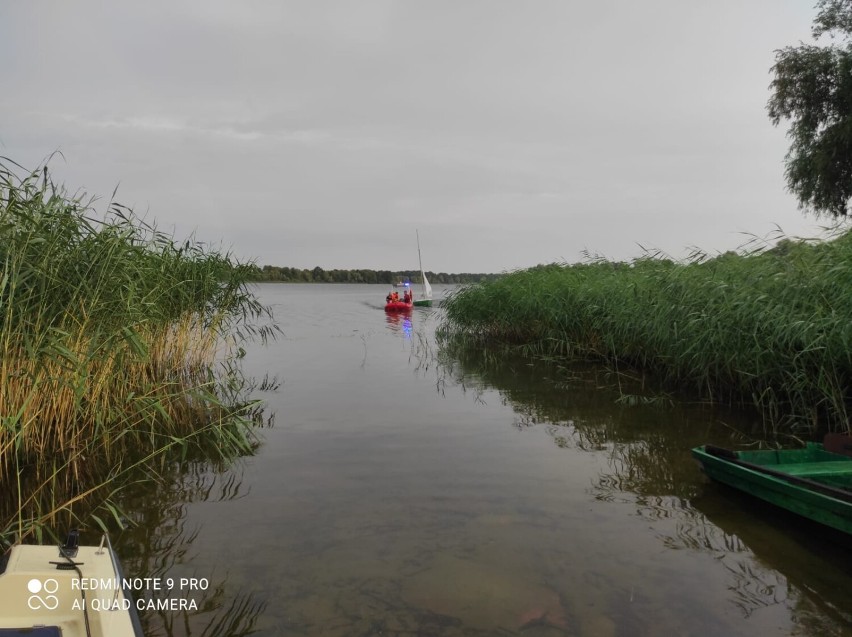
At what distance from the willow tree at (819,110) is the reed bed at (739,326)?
12.8 m

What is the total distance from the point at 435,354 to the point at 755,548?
11.9 meters

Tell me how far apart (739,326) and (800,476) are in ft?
12.2

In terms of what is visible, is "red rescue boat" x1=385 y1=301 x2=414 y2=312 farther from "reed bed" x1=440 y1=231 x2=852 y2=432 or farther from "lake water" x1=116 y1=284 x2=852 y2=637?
"lake water" x1=116 y1=284 x2=852 y2=637

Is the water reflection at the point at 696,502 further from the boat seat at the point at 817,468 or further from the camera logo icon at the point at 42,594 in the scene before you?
the camera logo icon at the point at 42,594

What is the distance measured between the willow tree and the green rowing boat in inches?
781

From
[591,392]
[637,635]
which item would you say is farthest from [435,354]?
[637,635]

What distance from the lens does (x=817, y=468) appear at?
5.05 meters

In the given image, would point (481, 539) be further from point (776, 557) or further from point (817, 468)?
point (817, 468)

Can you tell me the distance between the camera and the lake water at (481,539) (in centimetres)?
348

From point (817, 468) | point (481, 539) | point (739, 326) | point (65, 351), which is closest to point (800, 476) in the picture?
point (817, 468)

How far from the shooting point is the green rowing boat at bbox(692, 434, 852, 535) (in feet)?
13.4

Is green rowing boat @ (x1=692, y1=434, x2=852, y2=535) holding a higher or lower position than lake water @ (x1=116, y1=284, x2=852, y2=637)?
higher

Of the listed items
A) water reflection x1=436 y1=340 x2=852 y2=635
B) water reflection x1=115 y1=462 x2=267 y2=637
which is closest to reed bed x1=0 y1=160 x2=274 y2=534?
water reflection x1=115 y1=462 x2=267 y2=637

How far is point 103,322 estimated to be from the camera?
5461 millimetres
